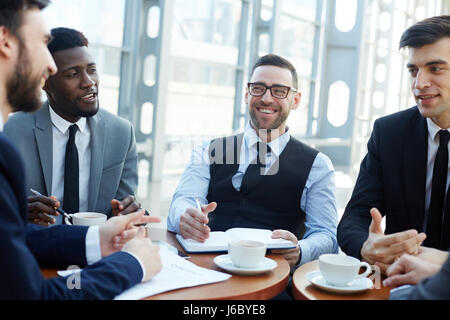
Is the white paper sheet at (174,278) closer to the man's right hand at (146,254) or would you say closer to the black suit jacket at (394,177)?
the man's right hand at (146,254)

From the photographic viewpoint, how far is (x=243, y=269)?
4.43ft

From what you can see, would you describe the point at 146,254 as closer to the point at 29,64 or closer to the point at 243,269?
the point at 243,269

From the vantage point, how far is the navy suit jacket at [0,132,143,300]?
941 mm

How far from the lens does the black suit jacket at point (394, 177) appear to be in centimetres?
194

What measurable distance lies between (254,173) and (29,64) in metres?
1.27

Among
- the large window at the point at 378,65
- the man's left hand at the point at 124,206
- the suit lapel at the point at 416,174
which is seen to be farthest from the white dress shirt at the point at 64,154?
the large window at the point at 378,65

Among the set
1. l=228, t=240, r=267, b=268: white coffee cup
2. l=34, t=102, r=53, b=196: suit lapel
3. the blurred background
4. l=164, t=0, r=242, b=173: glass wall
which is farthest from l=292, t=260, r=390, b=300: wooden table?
l=164, t=0, r=242, b=173: glass wall

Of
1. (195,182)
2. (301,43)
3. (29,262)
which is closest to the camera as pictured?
(29,262)

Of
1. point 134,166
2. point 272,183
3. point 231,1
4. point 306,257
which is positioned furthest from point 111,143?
point 231,1

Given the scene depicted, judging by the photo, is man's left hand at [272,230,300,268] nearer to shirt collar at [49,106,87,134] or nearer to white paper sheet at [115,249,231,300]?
white paper sheet at [115,249,231,300]

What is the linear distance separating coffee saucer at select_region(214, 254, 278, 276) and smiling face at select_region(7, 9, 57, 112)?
2.34 feet

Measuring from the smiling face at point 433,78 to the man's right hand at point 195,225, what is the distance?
0.96 m

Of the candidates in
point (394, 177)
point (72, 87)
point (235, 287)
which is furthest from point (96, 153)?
point (394, 177)
